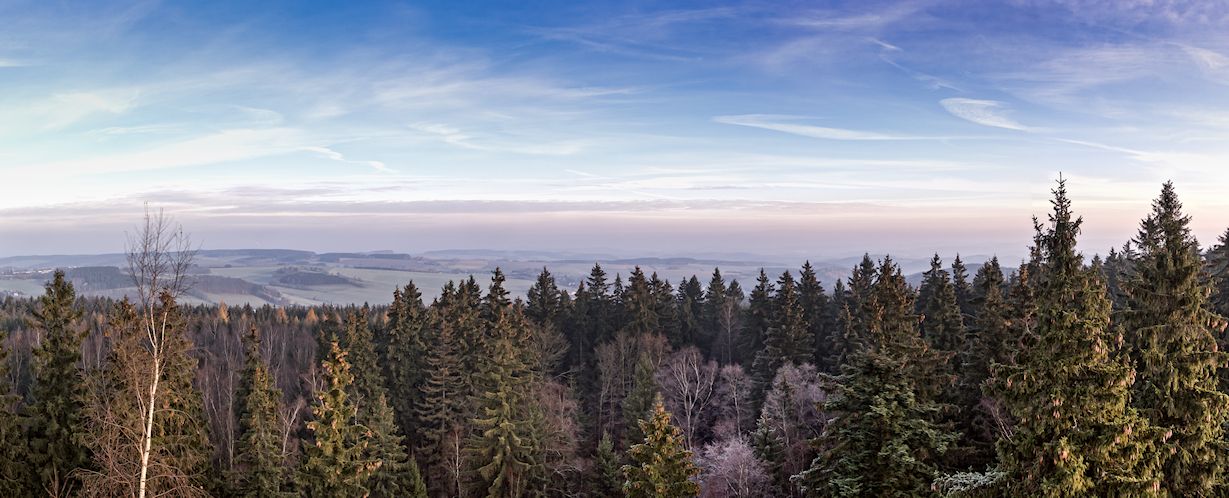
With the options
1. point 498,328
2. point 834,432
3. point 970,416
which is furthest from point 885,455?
point 498,328

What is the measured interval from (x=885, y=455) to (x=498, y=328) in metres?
28.8

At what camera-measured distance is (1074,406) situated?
18281 millimetres

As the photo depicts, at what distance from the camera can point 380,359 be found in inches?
2707

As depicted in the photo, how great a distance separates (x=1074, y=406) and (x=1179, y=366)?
5.38m

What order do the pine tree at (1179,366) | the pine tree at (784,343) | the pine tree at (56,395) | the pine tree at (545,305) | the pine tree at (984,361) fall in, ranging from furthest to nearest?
the pine tree at (545,305), the pine tree at (784,343), the pine tree at (56,395), the pine tree at (984,361), the pine tree at (1179,366)

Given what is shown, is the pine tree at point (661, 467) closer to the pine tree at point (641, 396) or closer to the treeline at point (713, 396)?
the treeline at point (713, 396)

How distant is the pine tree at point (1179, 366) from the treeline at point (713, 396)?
7 cm

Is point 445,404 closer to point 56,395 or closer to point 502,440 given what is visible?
point 502,440

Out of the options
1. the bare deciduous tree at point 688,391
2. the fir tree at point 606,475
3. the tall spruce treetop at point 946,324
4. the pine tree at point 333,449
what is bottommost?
the fir tree at point 606,475

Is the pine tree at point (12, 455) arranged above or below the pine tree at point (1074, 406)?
below

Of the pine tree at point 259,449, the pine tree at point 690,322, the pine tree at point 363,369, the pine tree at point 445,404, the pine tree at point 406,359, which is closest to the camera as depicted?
the pine tree at point 259,449

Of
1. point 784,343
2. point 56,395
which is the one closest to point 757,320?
point 784,343

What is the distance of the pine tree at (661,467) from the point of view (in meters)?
29.0

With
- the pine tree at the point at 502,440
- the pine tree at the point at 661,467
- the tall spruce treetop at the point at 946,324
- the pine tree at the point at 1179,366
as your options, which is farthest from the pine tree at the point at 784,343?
the pine tree at the point at 1179,366
